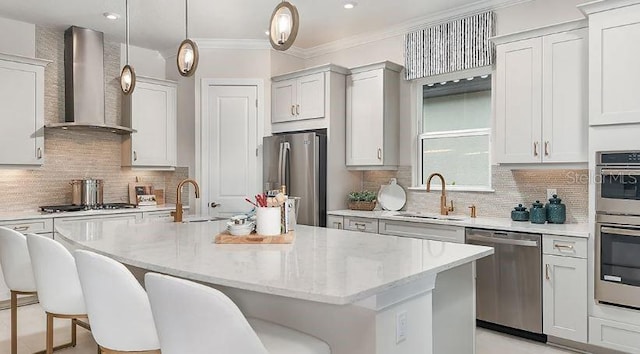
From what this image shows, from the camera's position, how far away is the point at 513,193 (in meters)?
4.11

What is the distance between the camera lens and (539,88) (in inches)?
143

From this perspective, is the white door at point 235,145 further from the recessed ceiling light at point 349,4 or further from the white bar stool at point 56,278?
the white bar stool at point 56,278

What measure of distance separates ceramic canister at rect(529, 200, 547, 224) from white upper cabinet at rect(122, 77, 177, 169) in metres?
4.10

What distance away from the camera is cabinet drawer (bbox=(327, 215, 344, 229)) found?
476 cm

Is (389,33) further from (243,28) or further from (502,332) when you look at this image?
(502,332)

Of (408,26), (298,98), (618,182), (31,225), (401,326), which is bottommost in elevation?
(401,326)

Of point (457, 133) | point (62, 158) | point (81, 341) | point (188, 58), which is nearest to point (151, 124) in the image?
point (62, 158)

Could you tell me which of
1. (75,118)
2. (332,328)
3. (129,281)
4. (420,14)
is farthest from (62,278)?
(420,14)

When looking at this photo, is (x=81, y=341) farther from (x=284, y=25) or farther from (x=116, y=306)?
(x=284, y=25)

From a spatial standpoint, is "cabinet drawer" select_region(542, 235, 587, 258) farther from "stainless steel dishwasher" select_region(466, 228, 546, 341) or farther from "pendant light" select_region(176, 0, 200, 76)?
"pendant light" select_region(176, 0, 200, 76)

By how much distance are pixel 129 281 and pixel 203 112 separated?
3.92 meters

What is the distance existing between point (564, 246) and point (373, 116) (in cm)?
225

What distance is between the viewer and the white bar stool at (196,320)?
4.32 feet

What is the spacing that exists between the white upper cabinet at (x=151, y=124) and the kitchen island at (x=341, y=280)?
2692 mm
